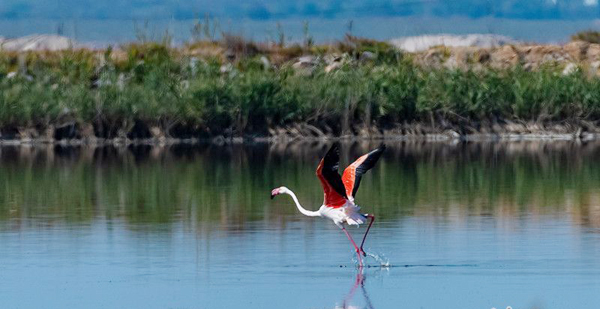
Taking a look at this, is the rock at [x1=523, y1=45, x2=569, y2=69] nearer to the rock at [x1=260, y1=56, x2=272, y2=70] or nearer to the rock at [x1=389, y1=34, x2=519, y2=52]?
the rock at [x1=389, y1=34, x2=519, y2=52]

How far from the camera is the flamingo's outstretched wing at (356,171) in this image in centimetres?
1552

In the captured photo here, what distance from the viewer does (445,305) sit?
41.1ft

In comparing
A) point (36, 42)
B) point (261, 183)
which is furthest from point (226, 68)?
point (261, 183)

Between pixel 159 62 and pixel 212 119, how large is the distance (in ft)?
17.1

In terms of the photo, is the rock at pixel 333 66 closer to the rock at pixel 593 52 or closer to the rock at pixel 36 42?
the rock at pixel 593 52

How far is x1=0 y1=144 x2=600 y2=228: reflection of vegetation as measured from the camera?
68.4ft

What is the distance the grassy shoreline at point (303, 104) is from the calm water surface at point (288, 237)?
26.3 feet

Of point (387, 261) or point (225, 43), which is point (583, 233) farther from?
point (225, 43)

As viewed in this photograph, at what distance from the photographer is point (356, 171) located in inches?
618

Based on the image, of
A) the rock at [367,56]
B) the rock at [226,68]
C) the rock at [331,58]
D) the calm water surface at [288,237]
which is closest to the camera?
the calm water surface at [288,237]

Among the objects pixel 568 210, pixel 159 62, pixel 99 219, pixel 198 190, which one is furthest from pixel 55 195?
pixel 159 62

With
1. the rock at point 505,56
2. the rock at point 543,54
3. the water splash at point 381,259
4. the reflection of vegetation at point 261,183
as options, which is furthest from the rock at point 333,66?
the water splash at point 381,259

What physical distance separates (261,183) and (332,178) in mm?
11249

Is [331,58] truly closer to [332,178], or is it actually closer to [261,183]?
[261,183]
